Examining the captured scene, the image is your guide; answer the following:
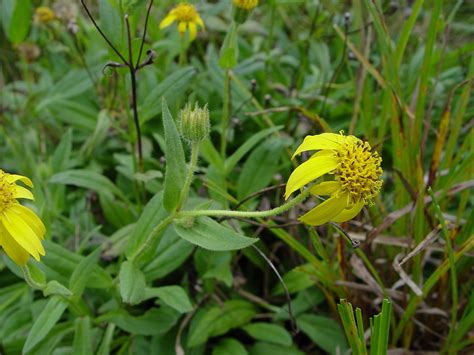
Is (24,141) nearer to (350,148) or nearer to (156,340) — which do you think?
(156,340)

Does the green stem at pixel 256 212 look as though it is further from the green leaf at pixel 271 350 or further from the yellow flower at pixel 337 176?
the green leaf at pixel 271 350

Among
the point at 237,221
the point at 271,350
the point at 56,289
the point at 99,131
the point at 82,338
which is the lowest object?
the point at 271,350

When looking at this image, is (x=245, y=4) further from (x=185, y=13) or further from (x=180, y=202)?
(x=180, y=202)

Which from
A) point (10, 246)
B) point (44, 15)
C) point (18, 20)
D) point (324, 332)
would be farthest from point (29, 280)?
point (44, 15)

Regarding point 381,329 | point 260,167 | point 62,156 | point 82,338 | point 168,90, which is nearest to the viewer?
point 381,329

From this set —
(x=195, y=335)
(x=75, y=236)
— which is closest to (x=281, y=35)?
(x=75, y=236)

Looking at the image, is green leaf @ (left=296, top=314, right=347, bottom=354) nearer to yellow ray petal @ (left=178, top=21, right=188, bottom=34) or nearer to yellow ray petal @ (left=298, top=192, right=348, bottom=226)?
yellow ray petal @ (left=298, top=192, right=348, bottom=226)
